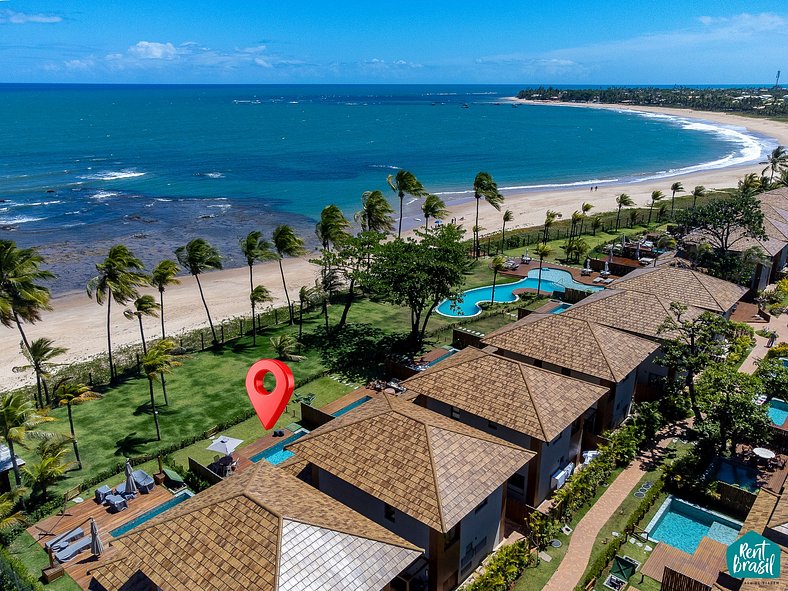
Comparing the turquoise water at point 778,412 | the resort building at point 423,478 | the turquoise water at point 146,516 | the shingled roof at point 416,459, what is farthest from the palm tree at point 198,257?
the turquoise water at point 778,412

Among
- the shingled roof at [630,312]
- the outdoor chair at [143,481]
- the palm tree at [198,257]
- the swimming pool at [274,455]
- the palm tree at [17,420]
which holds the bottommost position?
the swimming pool at [274,455]

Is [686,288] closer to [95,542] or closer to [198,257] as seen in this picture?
[198,257]

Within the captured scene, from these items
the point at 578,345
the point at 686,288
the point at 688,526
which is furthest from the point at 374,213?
the point at 688,526

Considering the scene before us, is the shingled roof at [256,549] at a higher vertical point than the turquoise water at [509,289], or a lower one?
higher

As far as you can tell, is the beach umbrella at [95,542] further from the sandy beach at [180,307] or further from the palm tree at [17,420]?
the sandy beach at [180,307]

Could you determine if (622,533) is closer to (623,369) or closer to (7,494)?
(623,369)

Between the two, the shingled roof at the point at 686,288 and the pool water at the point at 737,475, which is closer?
the pool water at the point at 737,475

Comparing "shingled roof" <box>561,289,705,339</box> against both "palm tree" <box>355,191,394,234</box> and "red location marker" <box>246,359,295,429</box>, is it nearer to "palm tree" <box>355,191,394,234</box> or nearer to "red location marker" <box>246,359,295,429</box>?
"red location marker" <box>246,359,295,429</box>

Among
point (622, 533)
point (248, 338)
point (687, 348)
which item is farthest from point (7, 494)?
point (687, 348)
